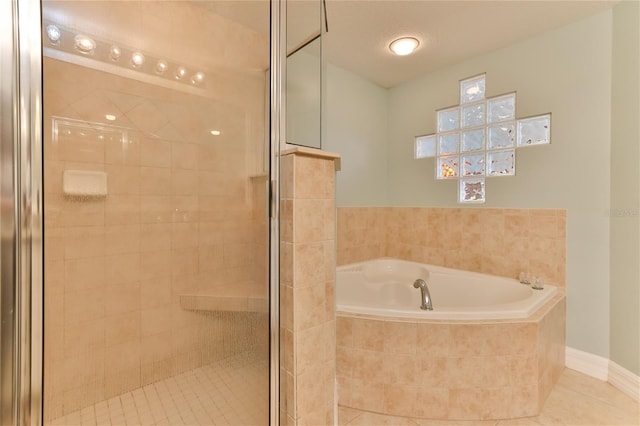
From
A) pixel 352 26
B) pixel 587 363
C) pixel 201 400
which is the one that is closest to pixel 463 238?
pixel 587 363

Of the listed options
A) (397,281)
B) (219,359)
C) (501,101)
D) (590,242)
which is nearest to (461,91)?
(501,101)

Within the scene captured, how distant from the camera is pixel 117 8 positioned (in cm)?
105

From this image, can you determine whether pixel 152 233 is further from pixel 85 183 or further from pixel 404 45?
pixel 404 45

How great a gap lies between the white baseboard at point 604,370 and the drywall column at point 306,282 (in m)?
1.83

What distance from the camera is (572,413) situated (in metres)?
1.51

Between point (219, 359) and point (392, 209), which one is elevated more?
point (392, 209)

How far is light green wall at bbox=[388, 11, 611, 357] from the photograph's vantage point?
1866 mm

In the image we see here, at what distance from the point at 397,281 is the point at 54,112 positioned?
2.45m

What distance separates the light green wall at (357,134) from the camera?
2.59m

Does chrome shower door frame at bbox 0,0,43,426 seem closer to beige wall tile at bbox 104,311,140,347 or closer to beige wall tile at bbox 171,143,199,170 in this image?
beige wall tile at bbox 104,311,140,347

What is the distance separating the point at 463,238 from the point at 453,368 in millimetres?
1285

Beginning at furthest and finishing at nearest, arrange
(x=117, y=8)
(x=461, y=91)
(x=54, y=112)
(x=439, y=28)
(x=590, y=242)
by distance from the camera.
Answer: (x=461, y=91)
(x=439, y=28)
(x=590, y=242)
(x=117, y=8)
(x=54, y=112)

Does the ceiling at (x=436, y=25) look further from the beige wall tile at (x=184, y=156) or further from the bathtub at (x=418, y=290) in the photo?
the bathtub at (x=418, y=290)

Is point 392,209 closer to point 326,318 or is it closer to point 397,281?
point 397,281
